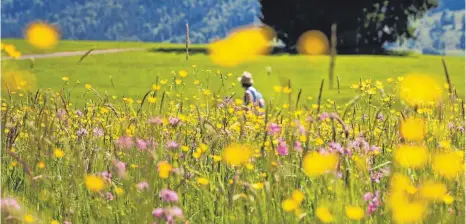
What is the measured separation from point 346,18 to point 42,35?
177 ft

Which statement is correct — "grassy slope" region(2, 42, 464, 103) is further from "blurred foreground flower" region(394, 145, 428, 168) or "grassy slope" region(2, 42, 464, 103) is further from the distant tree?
the distant tree

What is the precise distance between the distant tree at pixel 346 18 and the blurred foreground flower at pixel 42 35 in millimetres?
50929

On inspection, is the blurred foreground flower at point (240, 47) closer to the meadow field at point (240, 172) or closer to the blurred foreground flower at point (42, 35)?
the meadow field at point (240, 172)

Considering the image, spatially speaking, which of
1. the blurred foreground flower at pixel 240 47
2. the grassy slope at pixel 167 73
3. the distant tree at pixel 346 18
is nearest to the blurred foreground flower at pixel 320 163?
the blurred foreground flower at pixel 240 47

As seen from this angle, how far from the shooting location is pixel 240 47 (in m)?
2.29

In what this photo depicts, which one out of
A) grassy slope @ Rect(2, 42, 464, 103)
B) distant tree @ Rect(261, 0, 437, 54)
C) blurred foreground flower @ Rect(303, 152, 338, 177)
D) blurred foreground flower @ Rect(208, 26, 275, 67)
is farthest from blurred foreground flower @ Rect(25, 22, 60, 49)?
distant tree @ Rect(261, 0, 437, 54)

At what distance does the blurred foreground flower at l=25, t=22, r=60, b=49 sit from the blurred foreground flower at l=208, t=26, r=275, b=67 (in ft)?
2.22

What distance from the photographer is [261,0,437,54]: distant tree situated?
54.6 m

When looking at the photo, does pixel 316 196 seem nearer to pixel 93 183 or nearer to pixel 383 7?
pixel 93 183

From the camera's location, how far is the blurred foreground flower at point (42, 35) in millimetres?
2643

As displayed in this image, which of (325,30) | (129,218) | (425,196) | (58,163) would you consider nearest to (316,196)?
(425,196)

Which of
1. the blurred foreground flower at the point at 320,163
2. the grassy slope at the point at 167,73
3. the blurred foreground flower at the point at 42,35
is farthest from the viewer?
the grassy slope at the point at 167,73

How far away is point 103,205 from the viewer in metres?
3.65

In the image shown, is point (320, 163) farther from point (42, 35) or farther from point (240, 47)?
point (42, 35)
